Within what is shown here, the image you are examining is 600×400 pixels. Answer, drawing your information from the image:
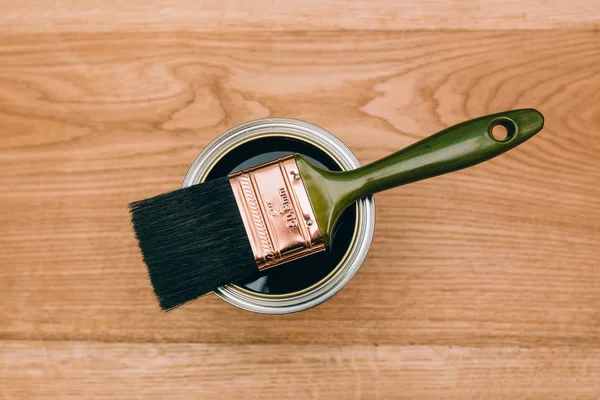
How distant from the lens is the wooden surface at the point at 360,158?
0.54 metres

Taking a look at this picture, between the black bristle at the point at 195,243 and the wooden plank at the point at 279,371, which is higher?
the black bristle at the point at 195,243

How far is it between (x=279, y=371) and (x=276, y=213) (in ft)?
0.70

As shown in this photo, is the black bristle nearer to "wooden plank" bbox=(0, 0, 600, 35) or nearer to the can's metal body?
the can's metal body

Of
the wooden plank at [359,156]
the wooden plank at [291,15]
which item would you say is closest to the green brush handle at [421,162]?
the wooden plank at [359,156]

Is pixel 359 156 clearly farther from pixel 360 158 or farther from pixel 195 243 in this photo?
pixel 195 243

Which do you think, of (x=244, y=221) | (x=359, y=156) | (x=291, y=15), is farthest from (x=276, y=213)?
(x=291, y=15)

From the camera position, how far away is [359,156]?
21.5 inches

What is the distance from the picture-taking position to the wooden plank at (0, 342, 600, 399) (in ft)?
1.77

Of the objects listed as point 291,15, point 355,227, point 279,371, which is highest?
point 291,15

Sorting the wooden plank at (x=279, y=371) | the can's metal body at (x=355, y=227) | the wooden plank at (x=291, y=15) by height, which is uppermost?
the wooden plank at (x=291, y=15)

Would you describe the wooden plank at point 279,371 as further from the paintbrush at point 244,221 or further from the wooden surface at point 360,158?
the paintbrush at point 244,221

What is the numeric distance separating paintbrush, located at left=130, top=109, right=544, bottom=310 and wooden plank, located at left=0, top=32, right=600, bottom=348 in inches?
Answer: 4.4

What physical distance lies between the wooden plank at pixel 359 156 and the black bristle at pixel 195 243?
0.11 m

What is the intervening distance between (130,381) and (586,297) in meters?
0.52
